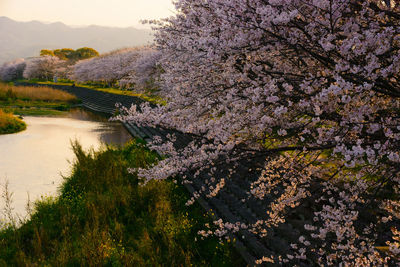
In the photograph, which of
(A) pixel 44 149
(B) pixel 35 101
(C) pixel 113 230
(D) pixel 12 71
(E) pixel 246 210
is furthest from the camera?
(D) pixel 12 71

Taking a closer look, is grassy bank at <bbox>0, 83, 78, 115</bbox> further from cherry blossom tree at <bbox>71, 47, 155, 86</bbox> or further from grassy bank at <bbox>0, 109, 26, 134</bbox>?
cherry blossom tree at <bbox>71, 47, 155, 86</bbox>

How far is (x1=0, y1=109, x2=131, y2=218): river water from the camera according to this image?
12688 mm

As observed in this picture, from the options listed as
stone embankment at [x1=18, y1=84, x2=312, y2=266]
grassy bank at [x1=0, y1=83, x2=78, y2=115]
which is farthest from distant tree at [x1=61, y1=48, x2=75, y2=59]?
stone embankment at [x1=18, y1=84, x2=312, y2=266]

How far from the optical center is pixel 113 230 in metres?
8.09

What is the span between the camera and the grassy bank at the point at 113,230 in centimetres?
655

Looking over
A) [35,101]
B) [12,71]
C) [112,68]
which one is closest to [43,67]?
[12,71]

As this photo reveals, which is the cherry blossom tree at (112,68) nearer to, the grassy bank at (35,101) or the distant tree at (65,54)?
the grassy bank at (35,101)

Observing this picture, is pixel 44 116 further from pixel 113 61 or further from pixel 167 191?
pixel 113 61

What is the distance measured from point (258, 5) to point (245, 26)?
0.30m

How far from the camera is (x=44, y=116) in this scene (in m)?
31.8

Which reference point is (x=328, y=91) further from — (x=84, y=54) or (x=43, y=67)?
(x=84, y=54)

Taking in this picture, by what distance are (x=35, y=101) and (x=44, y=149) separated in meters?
→ 24.5

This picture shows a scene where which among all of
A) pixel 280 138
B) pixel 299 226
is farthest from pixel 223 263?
pixel 280 138

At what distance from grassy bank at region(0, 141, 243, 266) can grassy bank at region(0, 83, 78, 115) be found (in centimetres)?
2631
